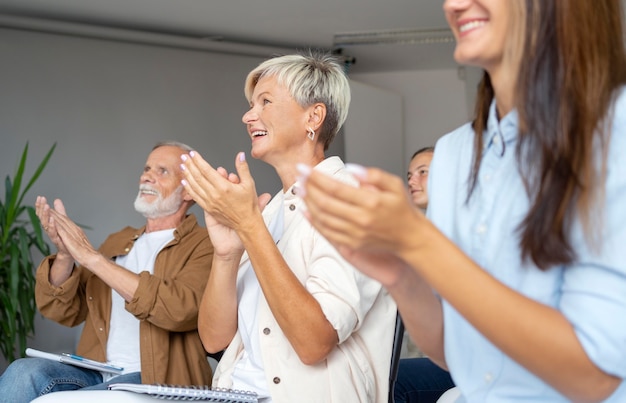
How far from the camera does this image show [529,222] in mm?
895

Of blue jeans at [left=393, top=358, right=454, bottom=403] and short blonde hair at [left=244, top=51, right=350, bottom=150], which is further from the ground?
short blonde hair at [left=244, top=51, right=350, bottom=150]

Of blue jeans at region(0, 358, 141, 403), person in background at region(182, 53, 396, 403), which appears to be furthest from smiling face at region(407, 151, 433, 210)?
blue jeans at region(0, 358, 141, 403)

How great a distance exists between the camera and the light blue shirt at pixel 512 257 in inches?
33.5

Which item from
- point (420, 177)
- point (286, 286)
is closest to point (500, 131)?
point (286, 286)

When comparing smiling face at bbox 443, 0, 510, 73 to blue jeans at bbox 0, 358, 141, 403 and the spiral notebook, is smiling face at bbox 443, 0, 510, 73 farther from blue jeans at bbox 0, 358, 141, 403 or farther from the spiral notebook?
blue jeans at bbox 0, 358, 141, 403

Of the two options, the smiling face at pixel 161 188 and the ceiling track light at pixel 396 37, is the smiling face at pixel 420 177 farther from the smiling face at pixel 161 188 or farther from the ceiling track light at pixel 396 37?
the ceiling track light at pixel 396 37

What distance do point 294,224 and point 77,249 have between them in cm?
101

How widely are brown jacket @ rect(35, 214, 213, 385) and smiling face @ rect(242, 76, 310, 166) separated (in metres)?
0.61

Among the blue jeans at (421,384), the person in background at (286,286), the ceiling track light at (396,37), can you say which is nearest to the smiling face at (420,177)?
the blue jeans at (421,384)

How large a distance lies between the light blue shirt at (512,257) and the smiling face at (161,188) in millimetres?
2131

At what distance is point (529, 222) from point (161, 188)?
7.90 feet

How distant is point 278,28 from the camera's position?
613 centimetres

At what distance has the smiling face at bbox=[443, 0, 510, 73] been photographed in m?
0.95

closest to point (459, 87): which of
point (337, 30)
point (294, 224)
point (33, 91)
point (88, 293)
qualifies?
point (337, 30)
